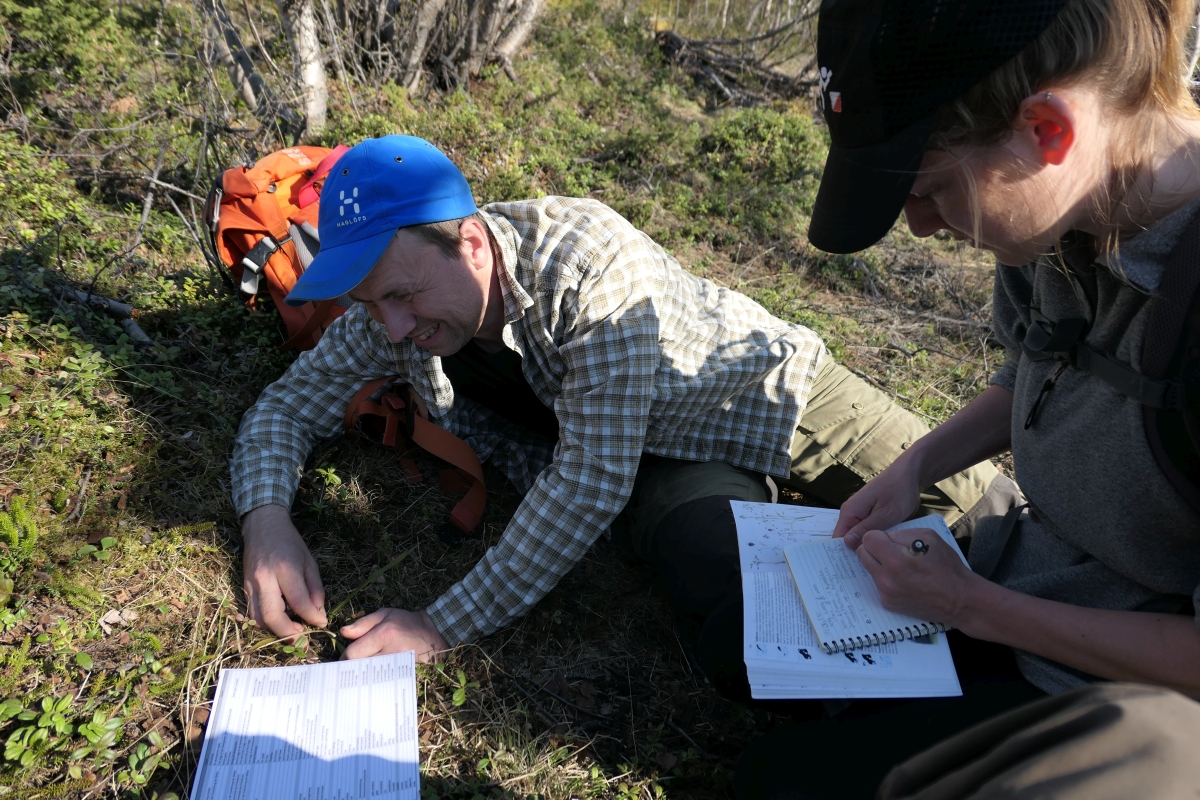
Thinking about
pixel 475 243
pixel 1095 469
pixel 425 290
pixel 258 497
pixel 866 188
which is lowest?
pixel 258 497

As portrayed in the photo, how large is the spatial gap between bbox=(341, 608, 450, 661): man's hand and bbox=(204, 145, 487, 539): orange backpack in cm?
48

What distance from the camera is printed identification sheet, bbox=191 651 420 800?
1.66 m

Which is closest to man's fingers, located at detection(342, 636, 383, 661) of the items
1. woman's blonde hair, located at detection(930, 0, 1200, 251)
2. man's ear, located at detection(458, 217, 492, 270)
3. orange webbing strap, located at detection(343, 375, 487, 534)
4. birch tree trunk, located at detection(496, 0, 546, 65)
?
orange webbing strap, located at detection(343, 375, 487, 534)

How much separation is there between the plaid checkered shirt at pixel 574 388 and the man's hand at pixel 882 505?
1.79 ft

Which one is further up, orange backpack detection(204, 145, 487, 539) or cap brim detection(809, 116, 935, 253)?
cap brim detection(809, 116, 935, 253)

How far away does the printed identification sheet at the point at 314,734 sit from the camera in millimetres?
1661

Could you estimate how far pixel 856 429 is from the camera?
256 cm

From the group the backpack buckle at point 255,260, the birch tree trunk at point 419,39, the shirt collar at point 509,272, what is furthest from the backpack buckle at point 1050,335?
the birch tree trunk at point 419,39

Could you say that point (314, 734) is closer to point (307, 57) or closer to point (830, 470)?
point (830, 470)

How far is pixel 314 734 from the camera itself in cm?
177

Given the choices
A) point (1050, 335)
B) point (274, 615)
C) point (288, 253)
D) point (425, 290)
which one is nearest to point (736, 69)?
point (288, 253)

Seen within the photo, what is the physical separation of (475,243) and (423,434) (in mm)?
809

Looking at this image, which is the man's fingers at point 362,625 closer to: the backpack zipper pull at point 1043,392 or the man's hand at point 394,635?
the man's hand at point 394,635

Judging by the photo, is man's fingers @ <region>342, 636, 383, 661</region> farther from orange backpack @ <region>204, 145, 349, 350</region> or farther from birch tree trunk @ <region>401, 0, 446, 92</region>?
birch tree trunk @ <region>401, 0, 446, 92</region>
